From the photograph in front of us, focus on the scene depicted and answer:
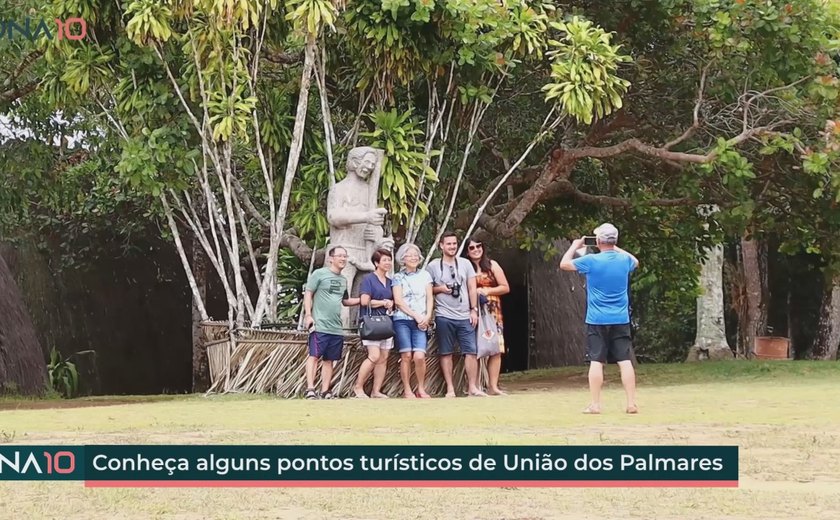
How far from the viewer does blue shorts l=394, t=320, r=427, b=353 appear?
12.2 m

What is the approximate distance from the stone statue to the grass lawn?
70.5 inches

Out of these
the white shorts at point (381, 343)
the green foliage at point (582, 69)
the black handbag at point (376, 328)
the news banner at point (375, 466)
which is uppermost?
the green foliage at point (582, 69)

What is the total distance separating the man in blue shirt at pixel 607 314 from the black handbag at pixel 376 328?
106 inches

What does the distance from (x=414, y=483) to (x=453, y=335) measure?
633cm

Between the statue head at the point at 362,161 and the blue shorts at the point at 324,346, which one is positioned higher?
the statue head at the point at 362,161

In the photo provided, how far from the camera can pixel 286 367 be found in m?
12.6

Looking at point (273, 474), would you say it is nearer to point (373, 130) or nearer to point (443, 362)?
point (443, 362)

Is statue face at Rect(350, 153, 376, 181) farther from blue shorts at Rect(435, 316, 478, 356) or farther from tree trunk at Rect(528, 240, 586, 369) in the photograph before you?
tree trunk at Rect(528, 240, 586, 369)

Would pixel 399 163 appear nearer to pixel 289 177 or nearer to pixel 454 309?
pixel 289 177

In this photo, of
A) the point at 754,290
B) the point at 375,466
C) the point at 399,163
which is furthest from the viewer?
the point at 754,290

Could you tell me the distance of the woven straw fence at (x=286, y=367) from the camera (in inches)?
493

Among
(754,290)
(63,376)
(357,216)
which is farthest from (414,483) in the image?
(754,290)

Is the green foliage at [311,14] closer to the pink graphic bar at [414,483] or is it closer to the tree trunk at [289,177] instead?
the tree trunk at [289,177]

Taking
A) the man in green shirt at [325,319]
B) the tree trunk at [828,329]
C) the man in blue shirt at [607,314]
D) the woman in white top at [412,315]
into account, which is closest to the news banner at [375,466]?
the man in blue shirt at [607,314]
